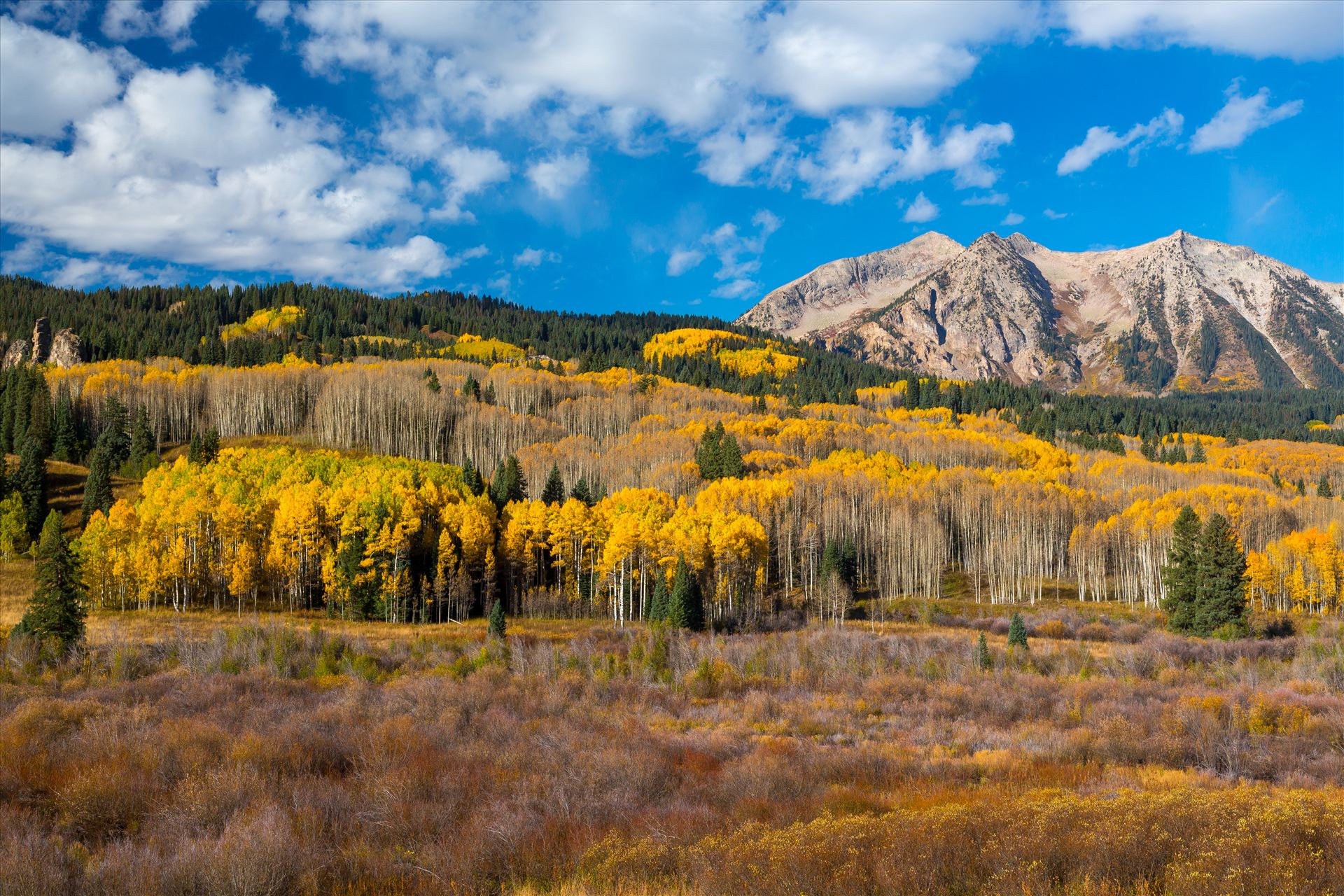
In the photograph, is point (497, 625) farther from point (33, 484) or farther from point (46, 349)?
point (46, 349)

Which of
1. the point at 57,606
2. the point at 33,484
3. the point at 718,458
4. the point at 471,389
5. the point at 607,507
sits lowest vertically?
the point at 57,606

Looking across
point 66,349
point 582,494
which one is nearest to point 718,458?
point 582,494

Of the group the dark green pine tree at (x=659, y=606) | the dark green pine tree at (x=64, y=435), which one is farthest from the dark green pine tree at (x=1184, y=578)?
the dark green pine tree at (x=64, y=435)

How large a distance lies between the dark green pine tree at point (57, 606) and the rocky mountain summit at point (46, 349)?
441 ft

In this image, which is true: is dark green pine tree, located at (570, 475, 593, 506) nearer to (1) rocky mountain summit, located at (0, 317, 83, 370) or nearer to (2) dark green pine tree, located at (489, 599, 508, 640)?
(2) dark green pine tree, located at (489, 599, 508, 640)

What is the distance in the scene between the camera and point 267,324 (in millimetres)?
189000

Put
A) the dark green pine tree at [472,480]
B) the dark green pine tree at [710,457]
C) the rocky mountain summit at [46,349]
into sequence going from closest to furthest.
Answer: the dark green pine tree at [472,480] → the dark green pine tree at [710,457] → the rocky mountain summit at [46,349]

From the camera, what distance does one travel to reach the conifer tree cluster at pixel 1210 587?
54.0 metres

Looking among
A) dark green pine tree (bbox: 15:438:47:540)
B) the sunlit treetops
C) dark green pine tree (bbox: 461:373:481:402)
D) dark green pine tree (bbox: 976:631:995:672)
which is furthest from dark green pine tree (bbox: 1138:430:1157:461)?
the sunlit treetops

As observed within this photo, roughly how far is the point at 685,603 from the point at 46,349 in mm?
159817

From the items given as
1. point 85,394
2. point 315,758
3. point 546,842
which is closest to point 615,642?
point 315,758

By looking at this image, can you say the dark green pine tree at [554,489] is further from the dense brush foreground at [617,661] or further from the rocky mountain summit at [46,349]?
the rocky mountain summit at [46,349]

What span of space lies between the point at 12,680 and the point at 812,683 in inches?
1400

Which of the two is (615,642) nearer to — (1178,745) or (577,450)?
(1178,745)
